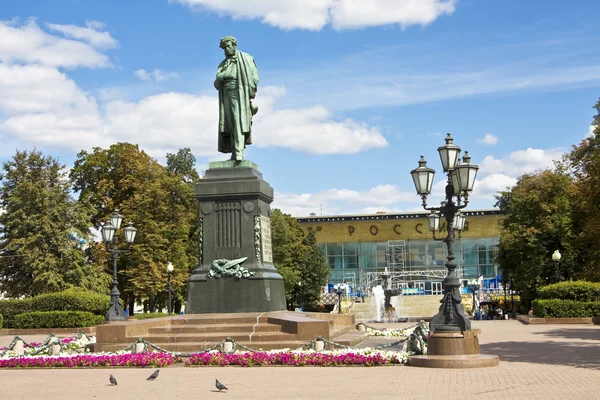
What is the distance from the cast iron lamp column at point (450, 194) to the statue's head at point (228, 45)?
865 cm

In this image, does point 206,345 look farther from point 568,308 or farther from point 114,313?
point 568,308

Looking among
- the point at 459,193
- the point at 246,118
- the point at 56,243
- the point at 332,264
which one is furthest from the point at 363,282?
the point at 459,193

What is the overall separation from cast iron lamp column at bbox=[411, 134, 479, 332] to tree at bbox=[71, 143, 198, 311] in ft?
109

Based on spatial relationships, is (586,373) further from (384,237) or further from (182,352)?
(384,237)

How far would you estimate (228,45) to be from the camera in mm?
22938

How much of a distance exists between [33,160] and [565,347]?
35.7 metres

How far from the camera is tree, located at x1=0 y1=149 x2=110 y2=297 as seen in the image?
145ft

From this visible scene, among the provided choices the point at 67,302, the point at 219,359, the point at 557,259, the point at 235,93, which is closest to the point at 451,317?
the point at 219,359

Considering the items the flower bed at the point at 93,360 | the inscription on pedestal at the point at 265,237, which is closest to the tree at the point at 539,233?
the inscription on pedestal at the point at 265,237

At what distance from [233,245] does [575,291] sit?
20.6 metres

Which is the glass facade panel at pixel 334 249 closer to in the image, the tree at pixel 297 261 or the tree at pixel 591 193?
the tree at pixel 297 261

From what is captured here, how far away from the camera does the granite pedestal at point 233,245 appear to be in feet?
69.1

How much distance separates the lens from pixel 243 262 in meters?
21.2

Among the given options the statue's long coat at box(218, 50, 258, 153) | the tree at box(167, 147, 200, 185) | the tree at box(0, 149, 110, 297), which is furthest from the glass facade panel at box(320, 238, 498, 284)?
the statue's long coat at box(218, 50, 258, 153)
